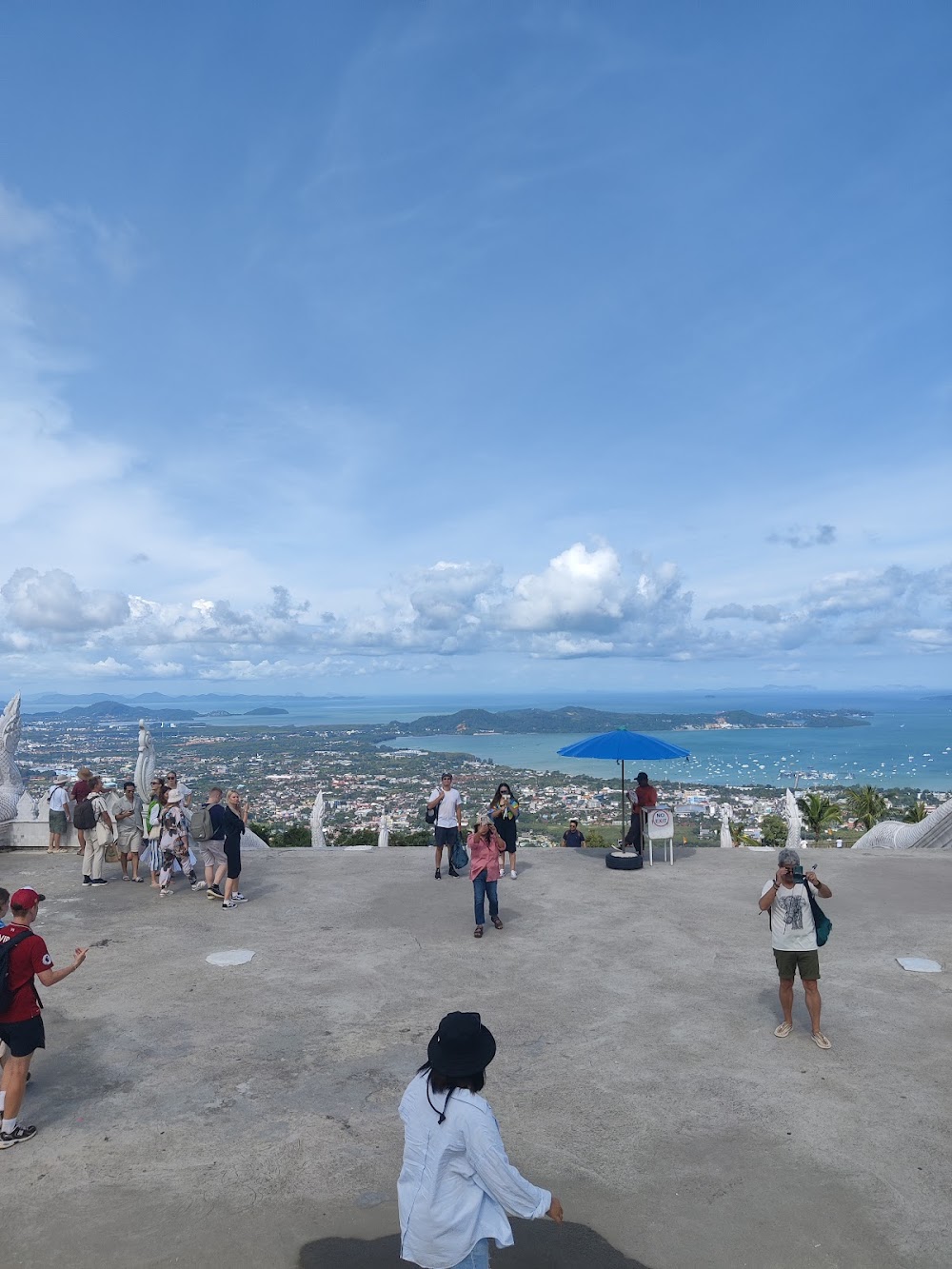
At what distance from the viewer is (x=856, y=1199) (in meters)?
4.41

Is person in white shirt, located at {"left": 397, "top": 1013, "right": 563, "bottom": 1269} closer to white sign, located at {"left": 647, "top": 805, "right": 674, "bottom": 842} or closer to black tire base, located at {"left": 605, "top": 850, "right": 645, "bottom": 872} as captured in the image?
black tire base, located at {"left": 605, "top": 850, "right": 645, "bottom": 872}

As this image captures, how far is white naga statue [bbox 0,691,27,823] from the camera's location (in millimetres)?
14141

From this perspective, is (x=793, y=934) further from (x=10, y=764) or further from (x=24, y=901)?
(x=10, y=764)

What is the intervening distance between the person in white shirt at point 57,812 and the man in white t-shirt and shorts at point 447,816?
268 inches

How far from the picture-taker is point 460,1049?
2.78m

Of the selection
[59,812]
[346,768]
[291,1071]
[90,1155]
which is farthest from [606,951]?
[346,768]

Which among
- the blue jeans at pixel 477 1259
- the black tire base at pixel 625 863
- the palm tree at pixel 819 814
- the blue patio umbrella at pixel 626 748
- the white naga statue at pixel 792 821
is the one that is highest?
the blue patio umbrella at pixel 626 748

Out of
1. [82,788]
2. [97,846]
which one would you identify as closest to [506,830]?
[97,846]

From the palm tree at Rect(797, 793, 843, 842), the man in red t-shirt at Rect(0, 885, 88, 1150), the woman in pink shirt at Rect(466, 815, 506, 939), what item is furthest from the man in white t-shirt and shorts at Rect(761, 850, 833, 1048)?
the palm tree at Rect(797, 793, 843, 842)

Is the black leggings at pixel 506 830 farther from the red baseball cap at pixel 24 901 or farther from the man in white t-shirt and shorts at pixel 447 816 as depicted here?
the red baseball cap at pixel 24 901

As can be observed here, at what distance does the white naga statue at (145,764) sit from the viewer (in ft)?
42.4

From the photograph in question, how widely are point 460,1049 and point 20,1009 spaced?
3.66m

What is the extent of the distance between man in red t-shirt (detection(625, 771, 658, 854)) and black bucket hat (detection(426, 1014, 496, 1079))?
36.0 feet

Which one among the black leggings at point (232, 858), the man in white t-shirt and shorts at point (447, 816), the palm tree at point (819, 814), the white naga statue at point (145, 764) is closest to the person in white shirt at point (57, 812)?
the white naga statue at point (145, 764)
